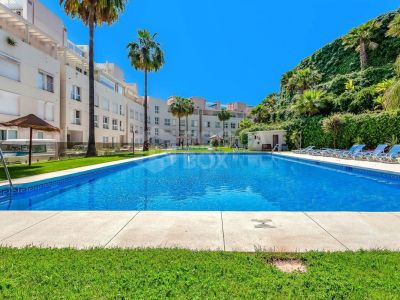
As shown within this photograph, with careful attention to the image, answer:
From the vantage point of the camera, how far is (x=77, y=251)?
3.63 m

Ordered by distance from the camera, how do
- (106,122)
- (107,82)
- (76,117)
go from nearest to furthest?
(76,117) < (106,122) < (107,82)

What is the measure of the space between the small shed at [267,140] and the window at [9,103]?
25.7 metres

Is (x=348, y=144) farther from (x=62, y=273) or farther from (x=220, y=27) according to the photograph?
(x=220, y=27)

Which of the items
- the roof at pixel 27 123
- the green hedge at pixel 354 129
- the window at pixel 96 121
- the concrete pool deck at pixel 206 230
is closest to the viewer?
the concrete pool deck at pixel 206 230

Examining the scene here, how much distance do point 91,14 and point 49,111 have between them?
832 cm

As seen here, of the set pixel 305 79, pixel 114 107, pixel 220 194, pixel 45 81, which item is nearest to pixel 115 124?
pixel 114 107

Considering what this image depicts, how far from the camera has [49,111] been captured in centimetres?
2361

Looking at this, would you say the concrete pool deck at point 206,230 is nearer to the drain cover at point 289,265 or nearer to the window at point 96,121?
the drain cover at point 289,265

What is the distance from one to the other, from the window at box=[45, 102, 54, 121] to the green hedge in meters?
24.0

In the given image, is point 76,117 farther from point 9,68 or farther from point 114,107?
point 114,107

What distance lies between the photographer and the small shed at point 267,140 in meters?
34.2

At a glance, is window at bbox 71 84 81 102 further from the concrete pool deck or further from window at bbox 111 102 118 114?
the concrete pool deck

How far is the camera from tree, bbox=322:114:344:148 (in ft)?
82.9

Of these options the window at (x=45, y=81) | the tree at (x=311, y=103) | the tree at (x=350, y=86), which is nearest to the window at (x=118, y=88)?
the window at (x=45, y=81)
